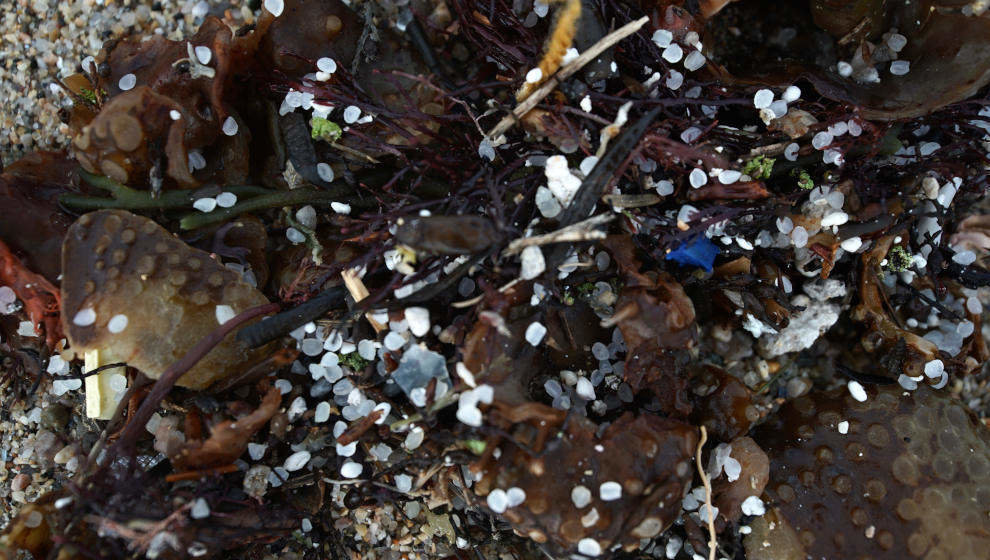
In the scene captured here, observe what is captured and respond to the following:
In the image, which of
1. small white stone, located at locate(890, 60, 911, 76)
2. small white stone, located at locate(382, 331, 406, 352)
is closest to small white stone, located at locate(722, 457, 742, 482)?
small white stone, located at locate(382, 331, 406, 352)

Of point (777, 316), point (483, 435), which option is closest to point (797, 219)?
point (777, 316)

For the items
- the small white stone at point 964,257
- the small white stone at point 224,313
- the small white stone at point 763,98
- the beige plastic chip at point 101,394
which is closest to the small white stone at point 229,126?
the small white stone at point 224,313

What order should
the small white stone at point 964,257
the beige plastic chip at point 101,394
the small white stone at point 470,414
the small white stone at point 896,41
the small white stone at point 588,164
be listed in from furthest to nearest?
the small white stone at point 964,257
the small white stone at point 896,41
the beige plastic chip at point 101,394
the small white stone at point 588,164
the small white stone at point 470,414

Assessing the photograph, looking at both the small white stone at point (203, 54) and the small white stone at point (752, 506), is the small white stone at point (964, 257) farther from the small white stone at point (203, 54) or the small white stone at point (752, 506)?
the small white stone at point (203, 54)

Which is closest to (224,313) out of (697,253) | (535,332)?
(535,332)

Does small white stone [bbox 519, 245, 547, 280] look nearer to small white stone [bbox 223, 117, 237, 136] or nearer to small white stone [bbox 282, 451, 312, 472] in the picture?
small white stone [bbox 282, 451, 312, 472]

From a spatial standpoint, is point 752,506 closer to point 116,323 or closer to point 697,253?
point 697,253
